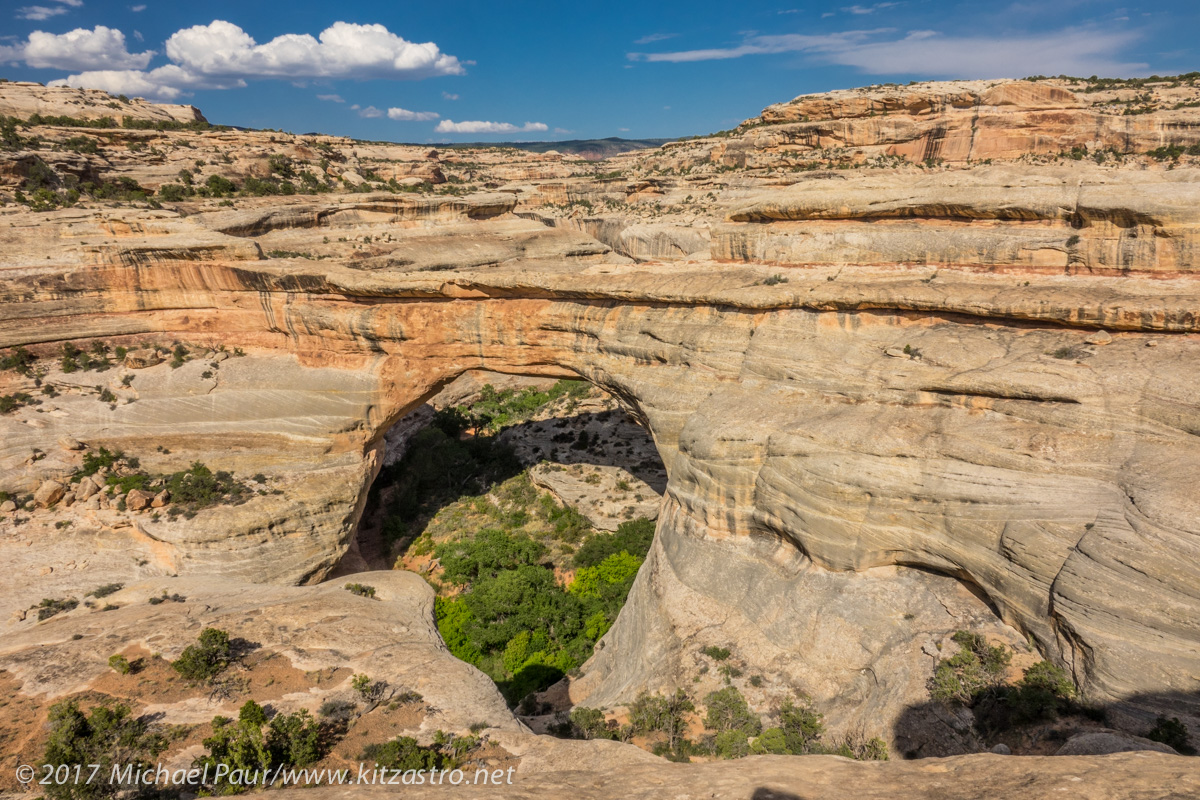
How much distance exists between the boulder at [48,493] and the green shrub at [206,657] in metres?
10.5

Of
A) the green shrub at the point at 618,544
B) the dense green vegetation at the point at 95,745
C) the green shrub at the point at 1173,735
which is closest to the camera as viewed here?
the green shrub at the point at 1173,735

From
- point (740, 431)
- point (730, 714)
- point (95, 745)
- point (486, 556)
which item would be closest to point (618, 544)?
point (486, 556)

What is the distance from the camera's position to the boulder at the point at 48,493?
65.3ft

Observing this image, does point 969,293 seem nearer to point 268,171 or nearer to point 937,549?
point 937,549

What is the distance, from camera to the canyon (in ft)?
36.3

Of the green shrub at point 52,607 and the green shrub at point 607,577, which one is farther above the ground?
the green shrub at point 52,607

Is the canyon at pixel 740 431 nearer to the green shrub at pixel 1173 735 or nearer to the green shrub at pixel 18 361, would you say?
the green shrub at pixel 1173 735

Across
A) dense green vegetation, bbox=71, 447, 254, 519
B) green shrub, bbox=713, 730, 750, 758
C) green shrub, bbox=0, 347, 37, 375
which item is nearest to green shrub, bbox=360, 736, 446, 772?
green shrub, bbox=713, 730, 750, 758

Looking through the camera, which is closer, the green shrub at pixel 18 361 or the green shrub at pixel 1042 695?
the green shrub at pixel 1042 695

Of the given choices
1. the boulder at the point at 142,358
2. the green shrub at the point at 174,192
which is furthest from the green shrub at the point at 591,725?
the green shrub at the point at 174,192

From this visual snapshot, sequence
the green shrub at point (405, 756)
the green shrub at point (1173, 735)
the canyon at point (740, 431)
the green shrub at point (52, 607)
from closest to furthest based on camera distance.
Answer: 1. the green shrub at point (1173, 735)
2. the green shrub at point (405, 756)
3. the canyon at point (740, 431)
4. the green shrub at point (52, 607)

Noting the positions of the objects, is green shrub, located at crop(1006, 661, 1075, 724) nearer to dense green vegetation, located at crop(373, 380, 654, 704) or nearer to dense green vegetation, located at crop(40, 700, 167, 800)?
dense green vegetation, located at crop(373, 380, 654, 704)

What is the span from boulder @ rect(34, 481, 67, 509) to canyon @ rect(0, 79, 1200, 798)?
15cm

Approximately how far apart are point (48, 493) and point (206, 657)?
1151 centimetres
